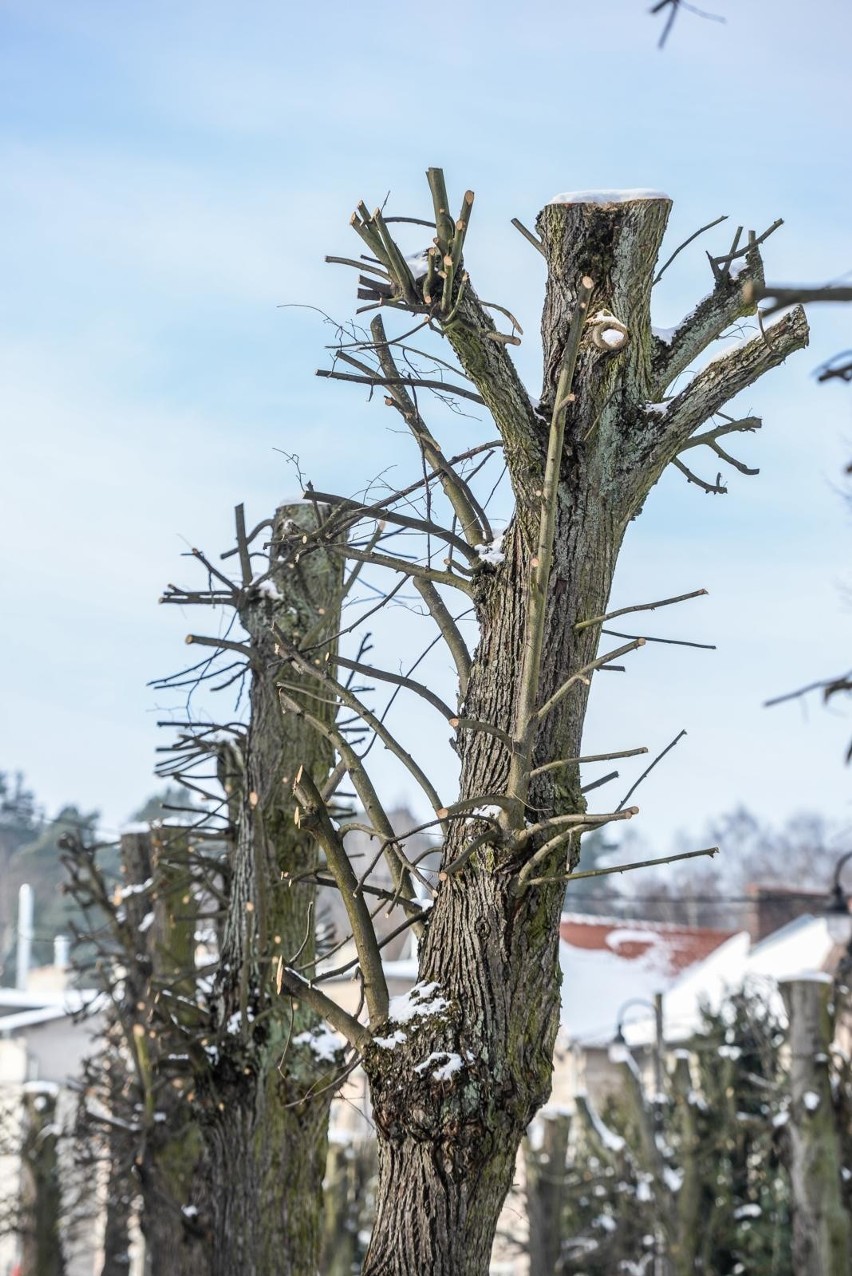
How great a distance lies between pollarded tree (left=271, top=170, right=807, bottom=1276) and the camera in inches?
201

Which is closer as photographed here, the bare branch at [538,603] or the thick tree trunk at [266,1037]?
the bare branch at [538,603]

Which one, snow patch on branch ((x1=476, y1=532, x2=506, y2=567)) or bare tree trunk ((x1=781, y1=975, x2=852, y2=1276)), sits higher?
snow patch on branch ((x1=476, y1=532, x2=506, y2=567))

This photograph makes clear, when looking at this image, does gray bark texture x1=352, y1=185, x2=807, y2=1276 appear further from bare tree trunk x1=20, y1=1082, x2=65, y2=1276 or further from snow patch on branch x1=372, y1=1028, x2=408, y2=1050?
bare tree trunk x1=20, y1=1082, x2=65, y2=1276

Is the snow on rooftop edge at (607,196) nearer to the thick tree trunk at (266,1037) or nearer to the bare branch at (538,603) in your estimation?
the bare branch at (538,603)

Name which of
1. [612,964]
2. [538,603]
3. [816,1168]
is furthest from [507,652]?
[612,964]

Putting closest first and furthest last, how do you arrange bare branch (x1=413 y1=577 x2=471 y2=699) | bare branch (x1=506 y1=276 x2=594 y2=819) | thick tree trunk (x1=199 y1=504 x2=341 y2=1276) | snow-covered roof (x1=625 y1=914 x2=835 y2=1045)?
bare branch (x1=506 y1=276 x2=594 y2=819) < bare branch (x1=413 y1=577 x2=471 y2=699) < thick tree trunk (x1=199 y1=504 x2=341 y2=1276) < snow-covered roof (x1=625 y1=914 x2=835 y2=1045)

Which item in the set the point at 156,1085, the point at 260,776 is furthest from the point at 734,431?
the point at 156,1085

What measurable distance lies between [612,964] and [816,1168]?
69.3ft

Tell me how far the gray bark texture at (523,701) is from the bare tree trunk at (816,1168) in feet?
25.9

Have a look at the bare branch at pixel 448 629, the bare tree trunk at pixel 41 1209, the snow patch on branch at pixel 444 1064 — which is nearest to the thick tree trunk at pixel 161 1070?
the bare branch at pixel 448 629

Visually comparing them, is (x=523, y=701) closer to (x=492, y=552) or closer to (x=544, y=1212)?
(x=492, y=552)

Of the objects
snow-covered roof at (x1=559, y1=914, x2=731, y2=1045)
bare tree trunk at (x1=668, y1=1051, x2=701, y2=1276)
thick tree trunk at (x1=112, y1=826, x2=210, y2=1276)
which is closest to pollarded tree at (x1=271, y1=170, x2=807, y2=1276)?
thick tree trunk at (x1=112, y1=826, x2=210, y2=1276)

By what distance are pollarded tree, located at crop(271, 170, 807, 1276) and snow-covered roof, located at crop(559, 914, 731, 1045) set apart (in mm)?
25247

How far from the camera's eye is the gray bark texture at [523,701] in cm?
507
